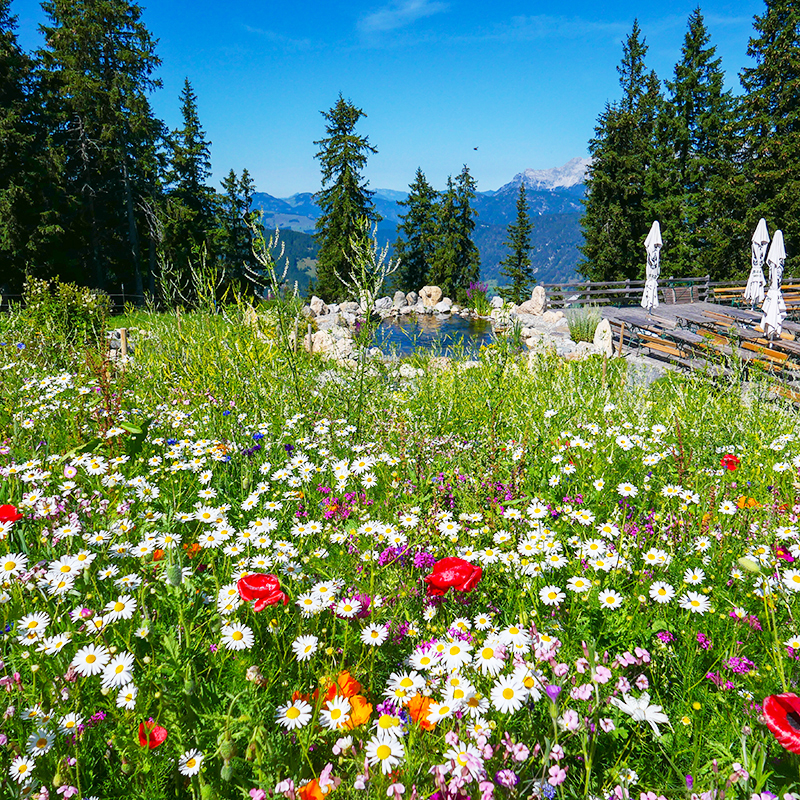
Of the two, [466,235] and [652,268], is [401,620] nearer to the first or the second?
[652,268]

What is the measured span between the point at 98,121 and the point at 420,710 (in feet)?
112

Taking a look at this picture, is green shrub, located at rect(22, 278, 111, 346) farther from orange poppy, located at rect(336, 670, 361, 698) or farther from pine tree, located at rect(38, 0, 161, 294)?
pine tree, located at rect(38, 0, 161, 294)

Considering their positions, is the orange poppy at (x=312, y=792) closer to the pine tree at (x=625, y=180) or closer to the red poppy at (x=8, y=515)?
the red poppy at (x=8, y=515)

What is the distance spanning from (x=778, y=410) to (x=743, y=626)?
395 centimetres

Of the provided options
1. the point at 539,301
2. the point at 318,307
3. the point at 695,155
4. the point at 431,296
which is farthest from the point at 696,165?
the point at 318,307

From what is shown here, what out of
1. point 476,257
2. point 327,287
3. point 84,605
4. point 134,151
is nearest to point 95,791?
point 84,605

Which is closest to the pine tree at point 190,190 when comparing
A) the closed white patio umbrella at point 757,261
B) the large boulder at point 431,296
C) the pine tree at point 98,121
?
the pine tree at point 98,121

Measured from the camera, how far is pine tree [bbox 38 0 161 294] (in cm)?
2512

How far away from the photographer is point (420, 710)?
136cm

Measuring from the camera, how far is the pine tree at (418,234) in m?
45.0

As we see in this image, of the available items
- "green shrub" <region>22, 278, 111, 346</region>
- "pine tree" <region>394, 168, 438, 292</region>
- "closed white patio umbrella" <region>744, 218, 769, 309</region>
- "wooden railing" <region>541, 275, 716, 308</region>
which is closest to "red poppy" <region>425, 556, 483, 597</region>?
"green shrub" <region>22, 278, 111, 346</region>

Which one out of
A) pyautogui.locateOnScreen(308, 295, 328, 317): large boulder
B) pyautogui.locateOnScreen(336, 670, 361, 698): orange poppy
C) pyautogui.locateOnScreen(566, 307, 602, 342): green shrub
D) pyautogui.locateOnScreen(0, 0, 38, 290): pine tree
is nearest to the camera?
pyautogui.locateOnScreen(336, 670, 361, 698): orange poppy

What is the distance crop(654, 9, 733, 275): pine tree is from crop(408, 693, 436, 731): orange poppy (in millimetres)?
33723

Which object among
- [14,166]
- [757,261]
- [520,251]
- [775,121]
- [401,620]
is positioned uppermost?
[775,121]
